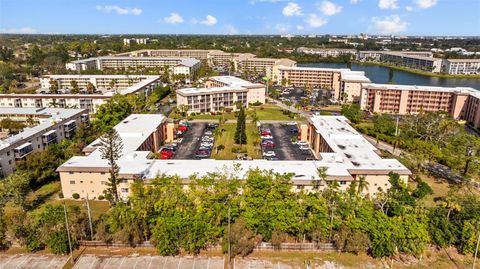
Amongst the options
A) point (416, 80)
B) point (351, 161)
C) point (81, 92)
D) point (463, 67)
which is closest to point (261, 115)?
point (351, 161)

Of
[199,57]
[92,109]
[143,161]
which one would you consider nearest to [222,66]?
[199,57]

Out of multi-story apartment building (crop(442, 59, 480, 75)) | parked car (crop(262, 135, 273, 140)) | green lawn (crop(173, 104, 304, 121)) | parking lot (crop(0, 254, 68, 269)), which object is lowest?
parking lot (crop(0, 254, 68, 269))

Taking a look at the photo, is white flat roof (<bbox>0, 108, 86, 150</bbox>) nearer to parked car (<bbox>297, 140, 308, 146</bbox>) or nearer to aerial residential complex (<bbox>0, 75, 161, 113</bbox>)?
→ aerial residential complex (<bbox>0, 75, 161, 113</bbox>)

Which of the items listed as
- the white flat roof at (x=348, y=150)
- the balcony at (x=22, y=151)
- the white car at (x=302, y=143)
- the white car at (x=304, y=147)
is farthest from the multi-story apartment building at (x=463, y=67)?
the balcony at (x=22, y=151)

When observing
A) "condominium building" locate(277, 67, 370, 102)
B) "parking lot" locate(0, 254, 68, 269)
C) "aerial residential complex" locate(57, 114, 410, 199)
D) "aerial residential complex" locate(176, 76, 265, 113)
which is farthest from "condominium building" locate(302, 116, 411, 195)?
"condominium building" locate(277, 67, 370, 102)

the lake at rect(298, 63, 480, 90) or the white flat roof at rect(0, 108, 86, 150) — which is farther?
the lake at rect(298, 63, 480, 90)

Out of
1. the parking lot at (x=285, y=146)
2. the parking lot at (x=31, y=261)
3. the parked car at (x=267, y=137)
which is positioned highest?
the parked car at (x=267, y=137)

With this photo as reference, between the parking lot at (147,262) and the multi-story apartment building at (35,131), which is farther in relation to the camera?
the multi-story apartment building at (35,131)

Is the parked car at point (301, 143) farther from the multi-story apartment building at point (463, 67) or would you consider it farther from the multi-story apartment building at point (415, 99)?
the multi-story apartment building at point (463, 67)
